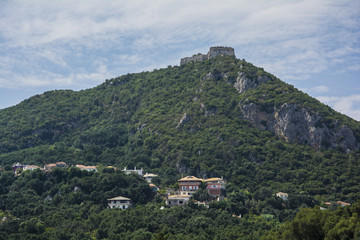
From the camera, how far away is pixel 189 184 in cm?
9675

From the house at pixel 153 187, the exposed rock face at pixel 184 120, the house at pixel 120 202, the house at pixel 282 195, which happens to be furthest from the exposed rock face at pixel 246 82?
the house at pixel 120 202

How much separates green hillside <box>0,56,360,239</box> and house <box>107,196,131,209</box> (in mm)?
2903

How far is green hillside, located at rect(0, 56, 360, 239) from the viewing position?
95.1 meters

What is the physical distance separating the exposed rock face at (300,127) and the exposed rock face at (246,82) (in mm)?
7619

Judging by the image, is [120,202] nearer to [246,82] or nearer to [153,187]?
[153,187]

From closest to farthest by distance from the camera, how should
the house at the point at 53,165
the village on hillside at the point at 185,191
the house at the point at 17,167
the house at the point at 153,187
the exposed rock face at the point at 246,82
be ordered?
the village on hillside at the point at 185,191 < the house at the point at 153,187 < the house at the point at 53,165 < the house at the point at 17,167 < the exposed rock face at the point at 246,82

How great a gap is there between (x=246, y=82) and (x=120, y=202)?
4740 cm

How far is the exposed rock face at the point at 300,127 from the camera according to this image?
10900 centimetres

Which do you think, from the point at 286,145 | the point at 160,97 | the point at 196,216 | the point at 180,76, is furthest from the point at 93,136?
the point at 196,216

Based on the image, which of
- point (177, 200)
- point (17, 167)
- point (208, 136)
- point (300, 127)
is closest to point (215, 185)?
point (177, 200)

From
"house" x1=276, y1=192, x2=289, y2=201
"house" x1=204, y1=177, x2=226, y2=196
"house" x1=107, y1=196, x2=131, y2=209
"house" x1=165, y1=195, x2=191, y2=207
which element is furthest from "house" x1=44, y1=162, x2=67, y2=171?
"house" x1=276, y1=192, x2=289, y2=201

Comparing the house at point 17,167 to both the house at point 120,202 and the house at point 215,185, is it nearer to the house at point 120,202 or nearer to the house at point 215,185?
the house at point 120,202

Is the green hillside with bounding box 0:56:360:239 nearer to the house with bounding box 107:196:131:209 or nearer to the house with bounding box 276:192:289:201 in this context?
the house with bounding box 276:192:289:201

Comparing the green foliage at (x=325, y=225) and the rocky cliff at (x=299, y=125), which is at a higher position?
the rocky cliff at (x=299, y=125)
